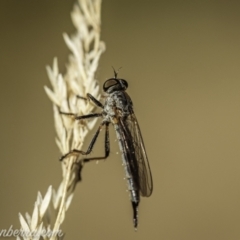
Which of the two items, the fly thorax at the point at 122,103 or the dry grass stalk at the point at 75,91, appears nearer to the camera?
the dry grass stalk at the point at 75,91

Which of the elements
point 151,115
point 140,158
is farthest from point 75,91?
point 151,115

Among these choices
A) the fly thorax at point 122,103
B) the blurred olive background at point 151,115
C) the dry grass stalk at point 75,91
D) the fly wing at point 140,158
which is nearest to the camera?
the dry grass stalk at point 75,91

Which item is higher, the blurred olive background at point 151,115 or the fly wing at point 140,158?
the blurred olive background at point 151,115

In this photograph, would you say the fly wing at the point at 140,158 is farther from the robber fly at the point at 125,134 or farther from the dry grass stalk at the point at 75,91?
the dry grass stalk at the point at 75,91

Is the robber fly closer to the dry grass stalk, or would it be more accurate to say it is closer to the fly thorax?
the fly thorax

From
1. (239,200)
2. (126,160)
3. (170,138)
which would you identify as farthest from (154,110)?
(126,160)

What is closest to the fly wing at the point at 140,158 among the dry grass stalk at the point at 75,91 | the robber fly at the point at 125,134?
the robber fly at the point at 125,134

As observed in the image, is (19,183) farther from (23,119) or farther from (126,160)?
(126,160)

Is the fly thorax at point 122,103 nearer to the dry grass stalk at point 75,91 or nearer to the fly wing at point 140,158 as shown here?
the fly wing at point 140,158

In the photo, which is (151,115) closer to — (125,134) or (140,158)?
(125,134)

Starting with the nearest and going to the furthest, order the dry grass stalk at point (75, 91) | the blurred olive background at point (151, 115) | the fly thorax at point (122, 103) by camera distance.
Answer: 1. the dry grass stalk at point (75, 91)
2. the fly thorax at point (122, 103)
3. the blurred olive background at point (151, 115)
